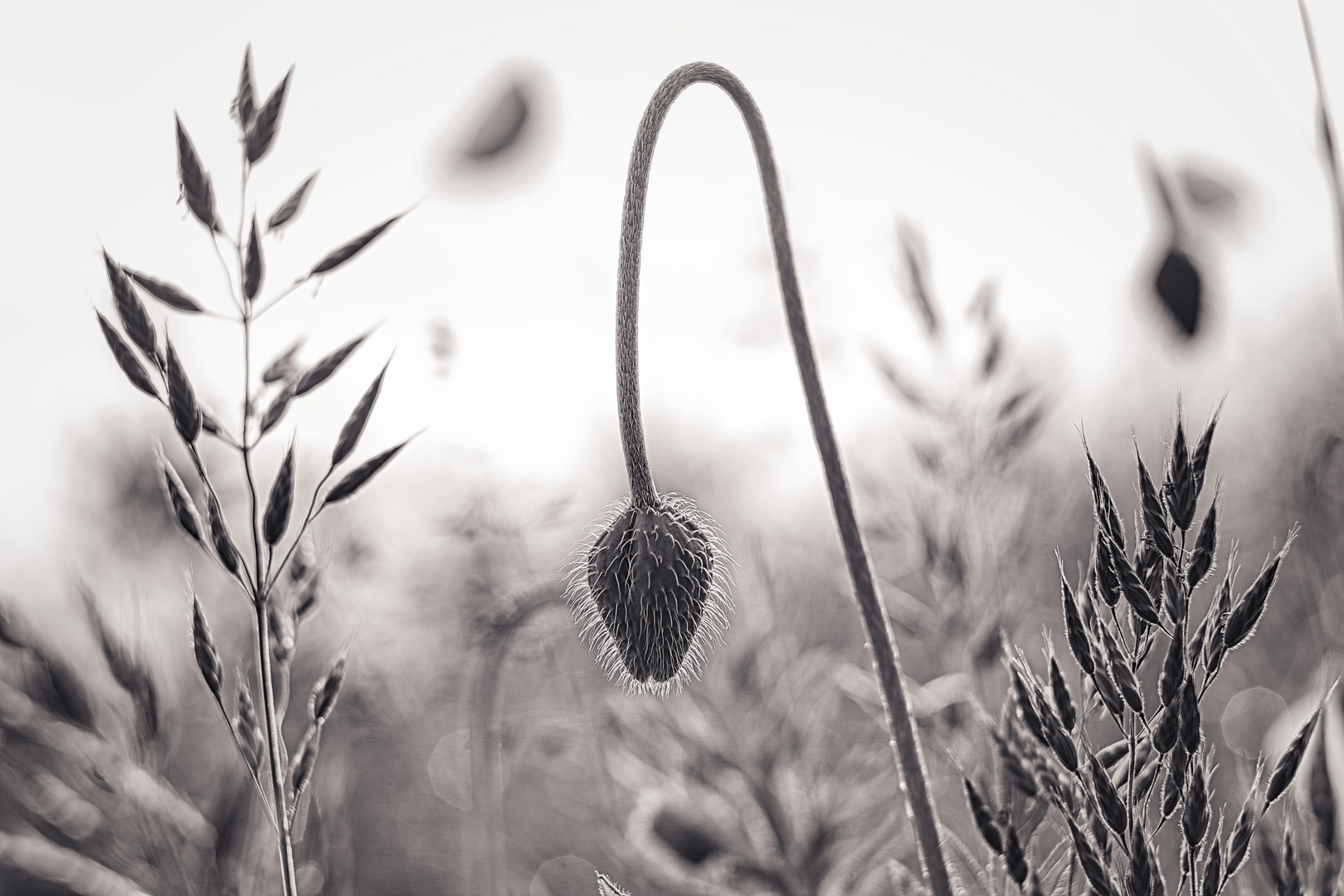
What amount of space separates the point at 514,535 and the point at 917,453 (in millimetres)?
1232

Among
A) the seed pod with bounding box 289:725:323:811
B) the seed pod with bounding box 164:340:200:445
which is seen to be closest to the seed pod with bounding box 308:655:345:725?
the seed pod with bounding box 289:725:323:811

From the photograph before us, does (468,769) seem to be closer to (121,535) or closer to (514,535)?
(514,535)

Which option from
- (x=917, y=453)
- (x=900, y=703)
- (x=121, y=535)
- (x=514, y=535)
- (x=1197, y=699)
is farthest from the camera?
(x=121, y=535)

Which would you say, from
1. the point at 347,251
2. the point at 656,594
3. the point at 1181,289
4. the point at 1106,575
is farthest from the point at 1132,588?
the point at 1181,289

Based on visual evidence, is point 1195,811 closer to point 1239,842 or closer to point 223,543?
point 1239,842

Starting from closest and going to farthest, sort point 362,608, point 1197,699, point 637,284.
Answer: point 1197,699, point 637,284, point 362,608

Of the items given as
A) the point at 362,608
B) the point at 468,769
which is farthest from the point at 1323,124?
the point at 362,608

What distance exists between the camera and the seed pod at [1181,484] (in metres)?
0.76

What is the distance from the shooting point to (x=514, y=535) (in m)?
2.83

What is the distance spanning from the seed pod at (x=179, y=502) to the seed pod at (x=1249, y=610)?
3.03ft

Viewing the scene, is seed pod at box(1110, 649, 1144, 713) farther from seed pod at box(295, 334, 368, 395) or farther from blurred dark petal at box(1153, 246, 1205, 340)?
blurred dark petal at box(1153, 246, 1205, 340)

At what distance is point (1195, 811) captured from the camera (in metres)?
0.74

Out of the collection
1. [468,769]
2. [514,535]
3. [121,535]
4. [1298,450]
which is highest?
[1298,450]

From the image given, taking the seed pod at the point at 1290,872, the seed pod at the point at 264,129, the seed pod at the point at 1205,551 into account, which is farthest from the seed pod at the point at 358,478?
the seed pod at the point at 1290,872
